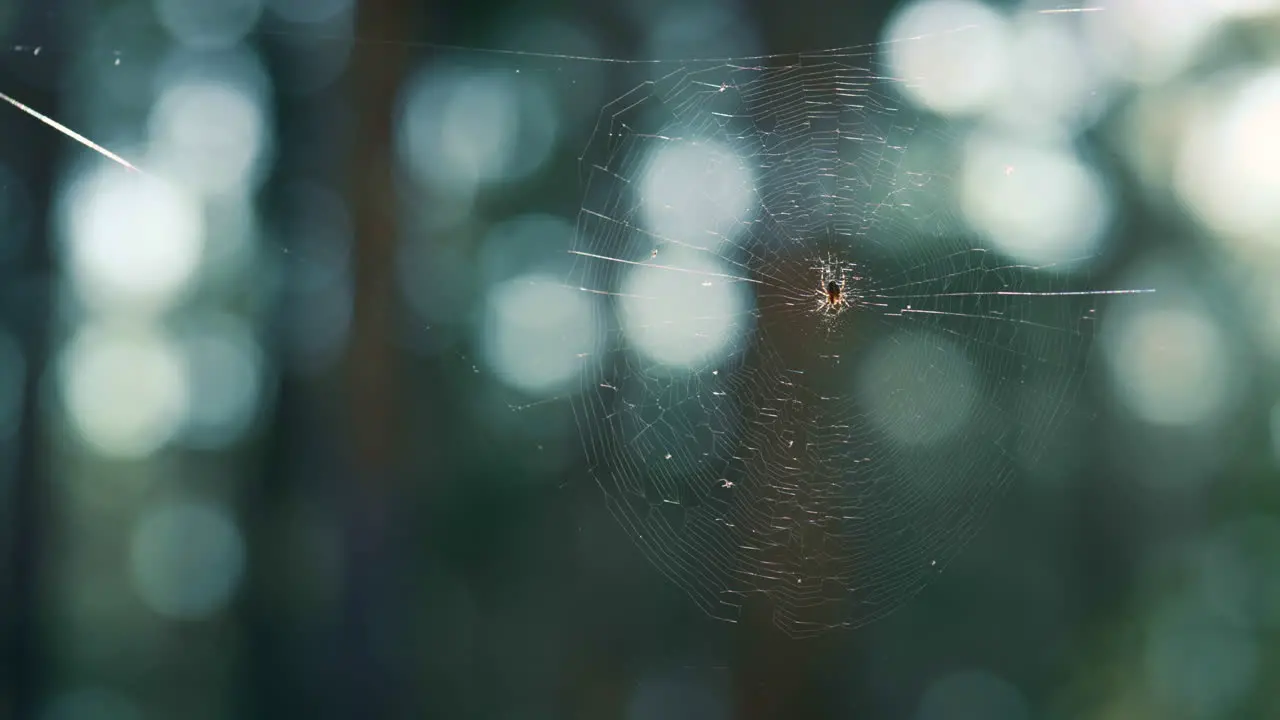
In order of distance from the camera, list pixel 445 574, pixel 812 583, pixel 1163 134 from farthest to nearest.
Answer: pixel 1163 134, pixel 445 574, pixel 812 583

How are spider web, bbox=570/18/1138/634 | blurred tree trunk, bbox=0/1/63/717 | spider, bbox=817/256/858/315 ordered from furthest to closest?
spider, bbox=817/256/858/315 < blurred tree trunk, bbox=0/1/63/717 < spider web, bbox=570/18/1138/634

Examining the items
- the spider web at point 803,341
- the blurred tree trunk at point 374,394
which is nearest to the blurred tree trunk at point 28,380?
the blurred tree trunk at point 374,394

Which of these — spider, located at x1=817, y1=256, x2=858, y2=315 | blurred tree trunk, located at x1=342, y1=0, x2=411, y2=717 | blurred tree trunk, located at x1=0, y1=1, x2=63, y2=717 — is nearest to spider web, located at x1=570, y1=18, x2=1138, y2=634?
spider, located at x1=817, y1=256, x2=858, y2=315

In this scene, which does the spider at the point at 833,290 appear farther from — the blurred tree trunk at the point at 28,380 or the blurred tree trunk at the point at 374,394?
the blurred tree trunk at the point at 28,380

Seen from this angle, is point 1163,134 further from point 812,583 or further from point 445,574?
point 445,574

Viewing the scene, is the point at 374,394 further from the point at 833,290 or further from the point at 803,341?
Result: the point at 833,290

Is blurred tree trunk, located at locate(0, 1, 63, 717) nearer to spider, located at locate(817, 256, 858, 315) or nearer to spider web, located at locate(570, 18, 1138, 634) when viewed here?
spider web, located at locate(570, 18, 1138, 634)

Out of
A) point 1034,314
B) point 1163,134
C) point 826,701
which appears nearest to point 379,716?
point 826,701

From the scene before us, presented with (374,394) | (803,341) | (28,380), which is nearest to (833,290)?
(803,341)
